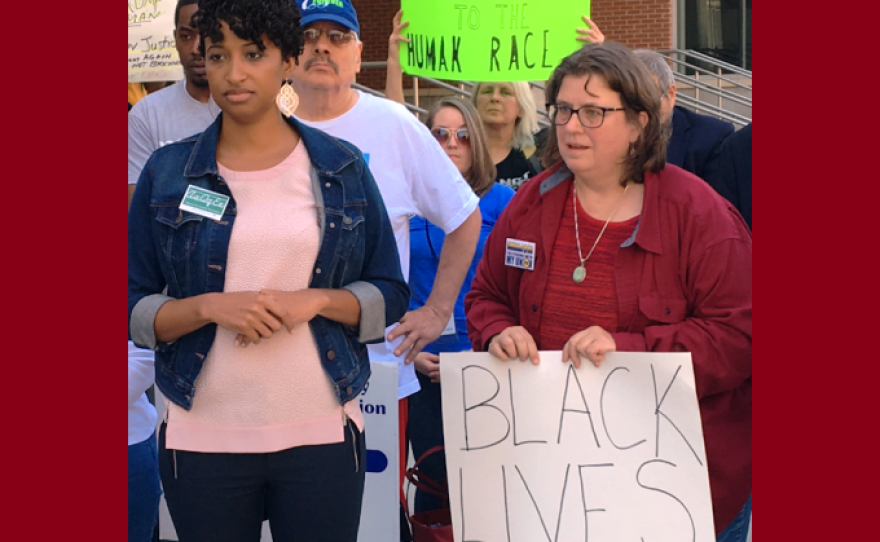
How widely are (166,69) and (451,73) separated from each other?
2249 millimetres

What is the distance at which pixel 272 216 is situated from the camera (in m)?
2.17

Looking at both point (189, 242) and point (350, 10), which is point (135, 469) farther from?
point (350, 10)

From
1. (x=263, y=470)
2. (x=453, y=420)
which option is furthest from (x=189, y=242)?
(x=453, y=420)

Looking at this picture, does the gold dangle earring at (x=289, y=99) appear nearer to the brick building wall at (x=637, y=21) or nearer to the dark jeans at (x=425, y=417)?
the dark jeans at (x=425, y=417)

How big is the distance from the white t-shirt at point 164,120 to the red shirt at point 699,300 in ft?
4.64

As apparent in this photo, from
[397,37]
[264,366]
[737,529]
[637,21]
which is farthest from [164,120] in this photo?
[637,21]

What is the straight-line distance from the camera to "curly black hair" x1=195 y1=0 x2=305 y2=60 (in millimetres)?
2125

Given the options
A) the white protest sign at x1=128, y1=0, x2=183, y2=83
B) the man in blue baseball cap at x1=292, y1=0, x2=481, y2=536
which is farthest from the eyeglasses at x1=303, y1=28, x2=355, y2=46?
the white protest sign at x1=128, y1=0, x2=183, y2=83

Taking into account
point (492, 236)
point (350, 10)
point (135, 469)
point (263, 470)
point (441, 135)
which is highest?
point (350, 10)

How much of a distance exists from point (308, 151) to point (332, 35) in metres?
0.95

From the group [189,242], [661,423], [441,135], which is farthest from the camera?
[441,135]

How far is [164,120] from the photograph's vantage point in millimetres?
3350

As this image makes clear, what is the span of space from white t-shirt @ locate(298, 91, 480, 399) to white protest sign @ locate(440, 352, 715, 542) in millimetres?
829

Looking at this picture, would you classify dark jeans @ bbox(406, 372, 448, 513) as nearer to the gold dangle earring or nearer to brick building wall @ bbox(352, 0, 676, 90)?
the gold dangle earring
